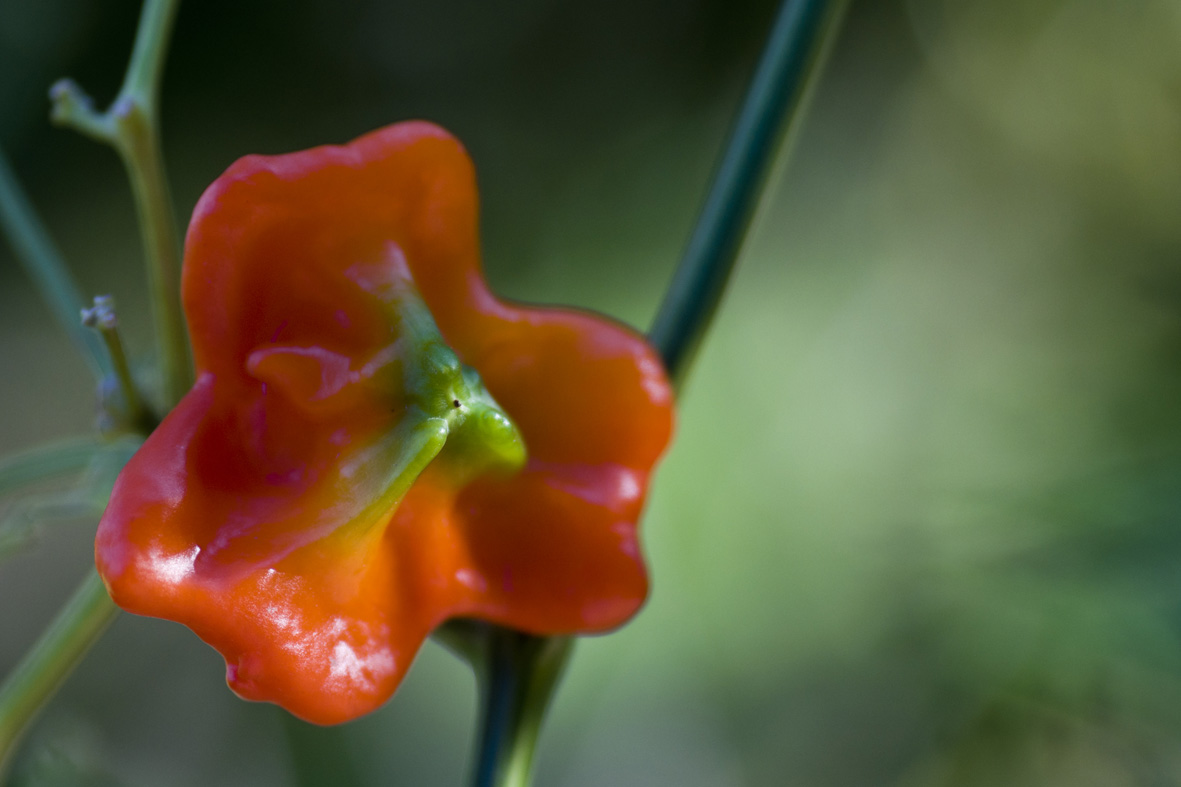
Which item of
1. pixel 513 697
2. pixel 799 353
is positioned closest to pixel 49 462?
pixel 513 697

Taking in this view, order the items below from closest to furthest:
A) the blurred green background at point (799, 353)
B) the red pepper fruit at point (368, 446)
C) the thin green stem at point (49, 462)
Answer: the red pepper fruit at point (368, 446) < the thin green stem at point (49, 462) < the blurred green background at point (799, 353)

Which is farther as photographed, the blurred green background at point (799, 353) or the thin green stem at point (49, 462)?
the blurred green background at point (799, 353)

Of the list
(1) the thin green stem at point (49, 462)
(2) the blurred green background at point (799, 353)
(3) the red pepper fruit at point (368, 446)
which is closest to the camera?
(3) the red pepper fruit at point (368, 446)

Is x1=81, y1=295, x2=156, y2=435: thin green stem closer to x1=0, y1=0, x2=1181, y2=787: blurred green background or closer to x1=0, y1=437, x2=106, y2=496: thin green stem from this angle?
x1=0, y1=437, x2=106, y2=496: thin green stem

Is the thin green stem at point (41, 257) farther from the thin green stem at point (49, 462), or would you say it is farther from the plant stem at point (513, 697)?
the plant stem at point (513, 697)

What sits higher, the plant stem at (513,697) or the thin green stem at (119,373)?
the thin green stem at (119,373)

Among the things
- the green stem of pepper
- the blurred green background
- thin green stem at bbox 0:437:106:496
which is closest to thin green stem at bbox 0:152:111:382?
thin green stem at bbox 0:437:106:496

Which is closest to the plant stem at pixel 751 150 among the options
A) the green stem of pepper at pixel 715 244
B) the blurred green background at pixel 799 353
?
the green stem of pepper at pixel 715 244

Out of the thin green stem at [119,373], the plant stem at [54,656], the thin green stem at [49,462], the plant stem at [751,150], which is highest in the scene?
the plant stem at [751,150]
